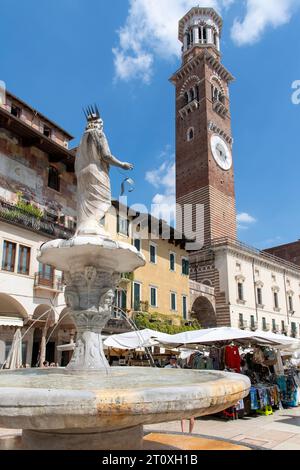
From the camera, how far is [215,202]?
4453cm

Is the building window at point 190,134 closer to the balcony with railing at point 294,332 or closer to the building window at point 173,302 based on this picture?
the building window at point 173,302

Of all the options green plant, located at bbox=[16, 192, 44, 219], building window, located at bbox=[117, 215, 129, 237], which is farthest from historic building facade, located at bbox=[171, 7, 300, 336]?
green plant, located at bbox=[16, 192, 44, 219]

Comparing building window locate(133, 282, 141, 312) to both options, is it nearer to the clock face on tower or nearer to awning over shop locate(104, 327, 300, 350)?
A: awning over shop locate(104, 327, 300, 350)

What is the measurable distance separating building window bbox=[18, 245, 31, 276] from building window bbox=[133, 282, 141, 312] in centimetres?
1057

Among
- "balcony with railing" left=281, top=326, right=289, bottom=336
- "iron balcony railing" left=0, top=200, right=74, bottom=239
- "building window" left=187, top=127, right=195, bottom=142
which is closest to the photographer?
"iron balcony railing" left=0, top=200, right=74, bottom=239

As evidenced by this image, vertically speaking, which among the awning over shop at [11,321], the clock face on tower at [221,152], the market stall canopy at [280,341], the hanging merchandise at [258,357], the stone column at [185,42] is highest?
the stone column at [185,42]

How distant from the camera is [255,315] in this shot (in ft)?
135

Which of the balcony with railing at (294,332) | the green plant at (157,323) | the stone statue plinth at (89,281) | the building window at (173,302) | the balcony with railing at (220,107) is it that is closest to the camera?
the stone statue plinth at (89,281)

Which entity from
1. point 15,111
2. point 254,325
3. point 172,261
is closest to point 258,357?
point 15,111

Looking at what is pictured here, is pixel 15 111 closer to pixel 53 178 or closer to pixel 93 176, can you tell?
pixel 53 178

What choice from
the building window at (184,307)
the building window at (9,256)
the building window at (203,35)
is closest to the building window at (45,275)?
the building window at (9,256)

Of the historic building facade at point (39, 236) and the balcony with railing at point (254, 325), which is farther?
the balcony with railing at point (254, 325)

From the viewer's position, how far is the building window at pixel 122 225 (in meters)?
27.6

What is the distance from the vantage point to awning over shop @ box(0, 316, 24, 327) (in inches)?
674
